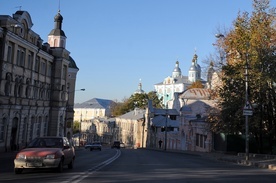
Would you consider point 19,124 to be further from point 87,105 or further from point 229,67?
point 87,105

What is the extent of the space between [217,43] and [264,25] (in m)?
4.83

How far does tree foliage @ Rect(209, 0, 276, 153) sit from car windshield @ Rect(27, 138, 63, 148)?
16967 millimetres

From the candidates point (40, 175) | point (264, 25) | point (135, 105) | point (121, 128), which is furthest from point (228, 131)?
point (135, 105)

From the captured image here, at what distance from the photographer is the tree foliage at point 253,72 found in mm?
27609

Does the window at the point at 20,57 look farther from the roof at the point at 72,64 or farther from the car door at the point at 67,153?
the roof at the point at 72,64

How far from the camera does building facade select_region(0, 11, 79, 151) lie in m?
32.0

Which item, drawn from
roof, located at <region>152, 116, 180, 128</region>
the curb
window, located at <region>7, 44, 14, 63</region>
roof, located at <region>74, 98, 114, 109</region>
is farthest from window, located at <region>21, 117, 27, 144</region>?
roof, located at <region>74, 98, 114, 109</region>

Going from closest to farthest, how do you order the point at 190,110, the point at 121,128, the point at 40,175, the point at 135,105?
the point at 40,175 < the point at 190,110 < the point at 121,128 < the point at 135,105

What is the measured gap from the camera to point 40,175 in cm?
1266

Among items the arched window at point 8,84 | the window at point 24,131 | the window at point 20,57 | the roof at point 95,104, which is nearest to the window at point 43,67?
the window at point 20,57

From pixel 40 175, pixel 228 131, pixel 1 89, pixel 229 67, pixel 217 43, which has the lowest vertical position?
pixel 40 175

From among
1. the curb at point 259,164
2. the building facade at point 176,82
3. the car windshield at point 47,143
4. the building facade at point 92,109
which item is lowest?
the curb at point 259,164

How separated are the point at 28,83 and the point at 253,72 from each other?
22941 mm

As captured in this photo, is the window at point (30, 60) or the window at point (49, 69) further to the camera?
the window at point (49, 69)
